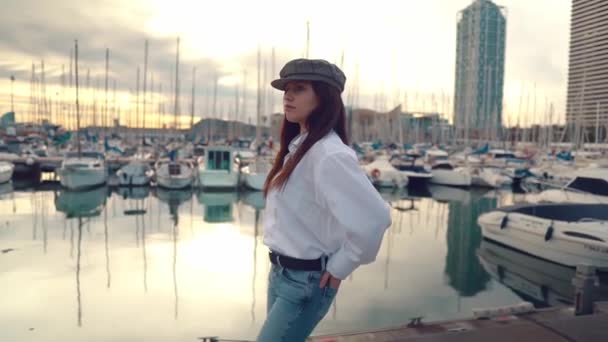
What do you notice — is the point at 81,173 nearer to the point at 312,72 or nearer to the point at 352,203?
the point at 312,72

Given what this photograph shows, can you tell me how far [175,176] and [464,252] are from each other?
653 inches

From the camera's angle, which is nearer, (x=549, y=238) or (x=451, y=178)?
(x=549, y=238)

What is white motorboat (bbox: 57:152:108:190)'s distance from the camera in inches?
938

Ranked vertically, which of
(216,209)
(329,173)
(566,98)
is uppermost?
(566,98)

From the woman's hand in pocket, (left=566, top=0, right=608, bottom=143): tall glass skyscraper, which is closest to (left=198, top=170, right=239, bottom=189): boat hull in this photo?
the woman's hand in pocket

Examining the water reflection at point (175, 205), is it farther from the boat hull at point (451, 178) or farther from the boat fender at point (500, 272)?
the boat hull at point (451, 178)

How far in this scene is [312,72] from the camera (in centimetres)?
191

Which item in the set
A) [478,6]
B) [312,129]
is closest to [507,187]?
[312,129]

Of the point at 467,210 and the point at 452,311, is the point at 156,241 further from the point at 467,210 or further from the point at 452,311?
the point at 467,210

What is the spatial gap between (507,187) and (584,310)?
28.1 metres

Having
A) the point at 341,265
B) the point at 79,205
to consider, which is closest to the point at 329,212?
the point at 341,265

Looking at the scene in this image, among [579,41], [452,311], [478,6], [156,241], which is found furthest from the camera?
[478,6]

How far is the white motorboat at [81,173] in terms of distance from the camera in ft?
78.2

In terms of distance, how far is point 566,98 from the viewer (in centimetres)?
6769
